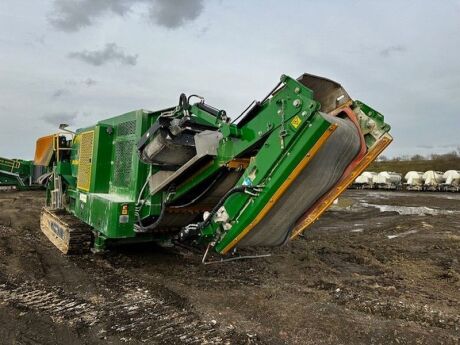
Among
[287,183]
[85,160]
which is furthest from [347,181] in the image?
[85,160]

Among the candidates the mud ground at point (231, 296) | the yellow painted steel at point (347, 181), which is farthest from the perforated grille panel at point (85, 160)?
the yellow painted steel at point (347, 181)

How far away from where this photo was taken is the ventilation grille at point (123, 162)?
5.82m

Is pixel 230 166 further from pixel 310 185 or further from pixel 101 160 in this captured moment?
pixel 101 160

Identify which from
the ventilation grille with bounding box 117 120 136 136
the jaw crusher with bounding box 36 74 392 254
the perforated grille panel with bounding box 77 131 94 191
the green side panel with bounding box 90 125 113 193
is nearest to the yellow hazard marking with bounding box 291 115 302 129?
the jaw crusher with bounding box 36 74 392 254

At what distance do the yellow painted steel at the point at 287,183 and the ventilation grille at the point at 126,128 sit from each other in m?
2.38

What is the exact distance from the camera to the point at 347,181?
4.59 meters

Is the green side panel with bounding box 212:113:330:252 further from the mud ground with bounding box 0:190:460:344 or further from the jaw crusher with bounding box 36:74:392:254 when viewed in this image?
the mud ground with bounding box 0:190:460:344

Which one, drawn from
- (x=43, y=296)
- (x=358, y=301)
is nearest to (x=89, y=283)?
(x=43, y=296)

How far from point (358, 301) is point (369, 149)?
175 centimetres

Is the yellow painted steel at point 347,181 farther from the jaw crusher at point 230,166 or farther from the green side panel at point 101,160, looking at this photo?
the green side panel at point 101,160

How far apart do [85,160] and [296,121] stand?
431cm

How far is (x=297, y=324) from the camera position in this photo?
12.9 ft

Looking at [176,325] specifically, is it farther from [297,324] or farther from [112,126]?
[112,126]

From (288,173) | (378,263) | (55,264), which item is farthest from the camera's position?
(378,263)
